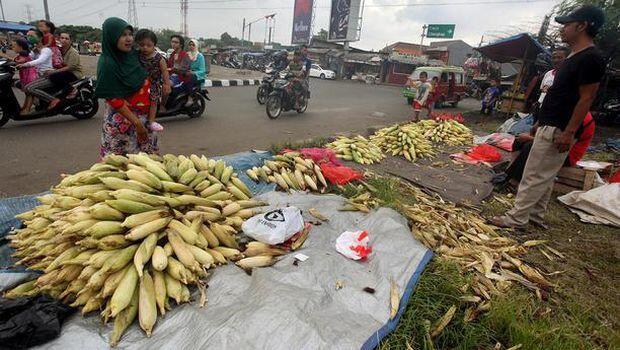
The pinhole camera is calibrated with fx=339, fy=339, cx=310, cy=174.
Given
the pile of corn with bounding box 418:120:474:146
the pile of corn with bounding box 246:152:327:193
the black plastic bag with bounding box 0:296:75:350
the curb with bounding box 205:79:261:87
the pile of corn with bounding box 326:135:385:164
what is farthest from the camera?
the curb with bounding box 205:79:261:87

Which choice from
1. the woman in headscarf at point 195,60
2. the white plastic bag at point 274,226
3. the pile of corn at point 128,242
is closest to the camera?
the pile of corn at point 128,242

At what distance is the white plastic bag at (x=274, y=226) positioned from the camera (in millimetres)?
2484

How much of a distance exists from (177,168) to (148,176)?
0.37 m

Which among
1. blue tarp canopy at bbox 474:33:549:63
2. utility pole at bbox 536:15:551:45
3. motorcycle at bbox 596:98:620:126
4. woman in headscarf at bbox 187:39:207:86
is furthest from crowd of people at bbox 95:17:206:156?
utility pole at bbox 536:15:551:45

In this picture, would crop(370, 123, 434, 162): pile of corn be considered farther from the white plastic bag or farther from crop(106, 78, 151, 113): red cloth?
crop(106, 78, 151, 113): red cloth

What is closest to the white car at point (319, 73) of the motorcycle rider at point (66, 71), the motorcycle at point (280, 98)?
the motorcycle at point (280, 98)

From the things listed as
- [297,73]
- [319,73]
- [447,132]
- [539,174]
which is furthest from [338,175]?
[319,73]

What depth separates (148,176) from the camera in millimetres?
2551

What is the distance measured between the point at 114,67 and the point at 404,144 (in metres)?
4.99

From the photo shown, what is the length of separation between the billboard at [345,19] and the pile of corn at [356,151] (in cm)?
3467

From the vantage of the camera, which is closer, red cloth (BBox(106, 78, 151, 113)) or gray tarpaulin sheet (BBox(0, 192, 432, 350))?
gray tarpaulin sheet (BBox(0, 192, 432, 350))

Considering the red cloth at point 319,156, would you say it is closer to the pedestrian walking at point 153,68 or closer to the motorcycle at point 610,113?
the pedestrian walking at point 153,68

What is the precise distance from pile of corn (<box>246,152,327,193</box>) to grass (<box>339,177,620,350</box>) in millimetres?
1735

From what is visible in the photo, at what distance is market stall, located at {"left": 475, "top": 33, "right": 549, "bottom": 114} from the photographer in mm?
11664
